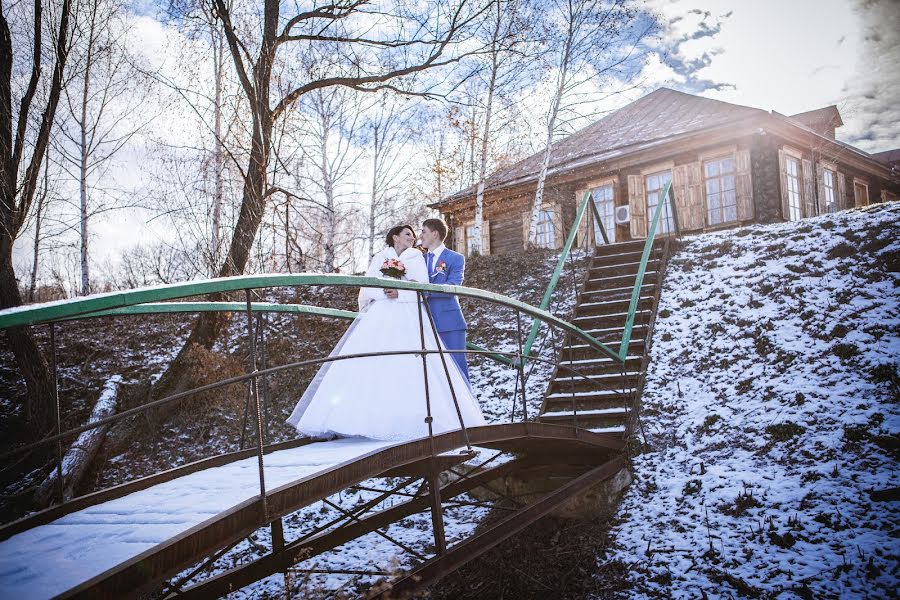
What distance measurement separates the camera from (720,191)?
14.2 meters

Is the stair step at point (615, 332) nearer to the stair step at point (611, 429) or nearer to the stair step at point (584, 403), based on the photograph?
the stair step at point (584, 403)

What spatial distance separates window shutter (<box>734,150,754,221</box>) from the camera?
1366 cm

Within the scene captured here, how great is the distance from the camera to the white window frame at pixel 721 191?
46.0ft

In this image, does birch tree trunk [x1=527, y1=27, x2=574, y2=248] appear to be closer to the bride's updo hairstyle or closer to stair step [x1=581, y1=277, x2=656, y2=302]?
stair step [x1=581, y1=277, x2=656, y2=302]

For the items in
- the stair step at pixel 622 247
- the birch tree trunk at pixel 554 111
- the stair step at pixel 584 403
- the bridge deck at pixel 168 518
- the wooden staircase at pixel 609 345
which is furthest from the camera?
the birch tree trunk at pixel 554 111

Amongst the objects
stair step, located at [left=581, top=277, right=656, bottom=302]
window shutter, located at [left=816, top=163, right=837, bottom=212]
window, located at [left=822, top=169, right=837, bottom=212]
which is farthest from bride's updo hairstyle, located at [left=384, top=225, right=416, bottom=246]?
window, located at [left=822, top=169, right=837, bottom=212]

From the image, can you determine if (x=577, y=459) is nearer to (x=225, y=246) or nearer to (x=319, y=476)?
(x=319, y=476)

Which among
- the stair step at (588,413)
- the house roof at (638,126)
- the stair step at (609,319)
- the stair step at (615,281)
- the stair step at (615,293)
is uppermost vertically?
the house roof at (638,126)

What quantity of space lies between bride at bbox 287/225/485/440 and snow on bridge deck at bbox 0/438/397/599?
194 millimetres

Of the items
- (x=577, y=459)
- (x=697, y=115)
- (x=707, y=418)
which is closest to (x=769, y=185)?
(x=697, y=115)

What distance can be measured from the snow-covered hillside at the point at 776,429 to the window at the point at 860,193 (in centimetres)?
1162

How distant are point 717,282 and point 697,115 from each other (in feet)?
27.1

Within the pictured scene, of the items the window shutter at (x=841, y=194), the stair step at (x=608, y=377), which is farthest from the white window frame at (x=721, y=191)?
the stair step at (x=608, y=377)

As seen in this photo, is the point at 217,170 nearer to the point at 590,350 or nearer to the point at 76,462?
the point at 76,462
